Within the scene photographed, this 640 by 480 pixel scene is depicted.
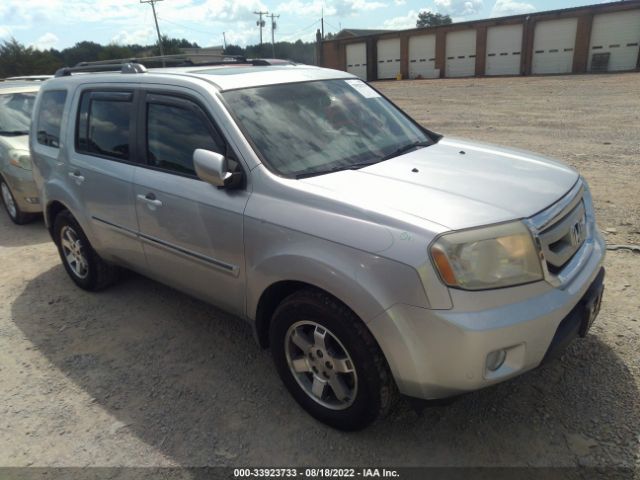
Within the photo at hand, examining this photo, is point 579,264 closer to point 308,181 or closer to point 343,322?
point 343,322

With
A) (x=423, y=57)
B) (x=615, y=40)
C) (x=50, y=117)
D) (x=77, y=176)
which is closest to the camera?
(x=77, y=176)

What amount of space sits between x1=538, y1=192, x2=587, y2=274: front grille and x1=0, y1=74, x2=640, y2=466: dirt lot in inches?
33.4

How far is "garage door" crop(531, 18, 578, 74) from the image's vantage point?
33.5 metres

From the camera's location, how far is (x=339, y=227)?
7.63 ft

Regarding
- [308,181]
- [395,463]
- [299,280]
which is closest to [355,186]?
Answer: [308,181]

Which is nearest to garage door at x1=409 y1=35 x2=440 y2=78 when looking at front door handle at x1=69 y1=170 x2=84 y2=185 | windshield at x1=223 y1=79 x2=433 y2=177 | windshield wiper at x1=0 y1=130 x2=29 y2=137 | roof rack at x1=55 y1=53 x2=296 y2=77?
windshield wiper at x1=0 y1=130 x2=29 y2=137

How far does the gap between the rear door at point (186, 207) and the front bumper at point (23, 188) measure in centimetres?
384

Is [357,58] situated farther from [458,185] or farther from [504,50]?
[458,185]

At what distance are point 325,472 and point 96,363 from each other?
190 cm

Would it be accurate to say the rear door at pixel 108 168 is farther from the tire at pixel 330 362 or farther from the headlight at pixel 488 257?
the headlight at pixel 488 257

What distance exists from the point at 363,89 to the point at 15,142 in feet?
17.4

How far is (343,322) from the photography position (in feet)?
7.70

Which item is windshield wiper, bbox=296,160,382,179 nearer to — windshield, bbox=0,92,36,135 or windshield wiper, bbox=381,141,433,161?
windshield wiper, bbox=381,141,433,161

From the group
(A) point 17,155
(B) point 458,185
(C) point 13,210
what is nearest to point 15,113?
(A) point 17,155
